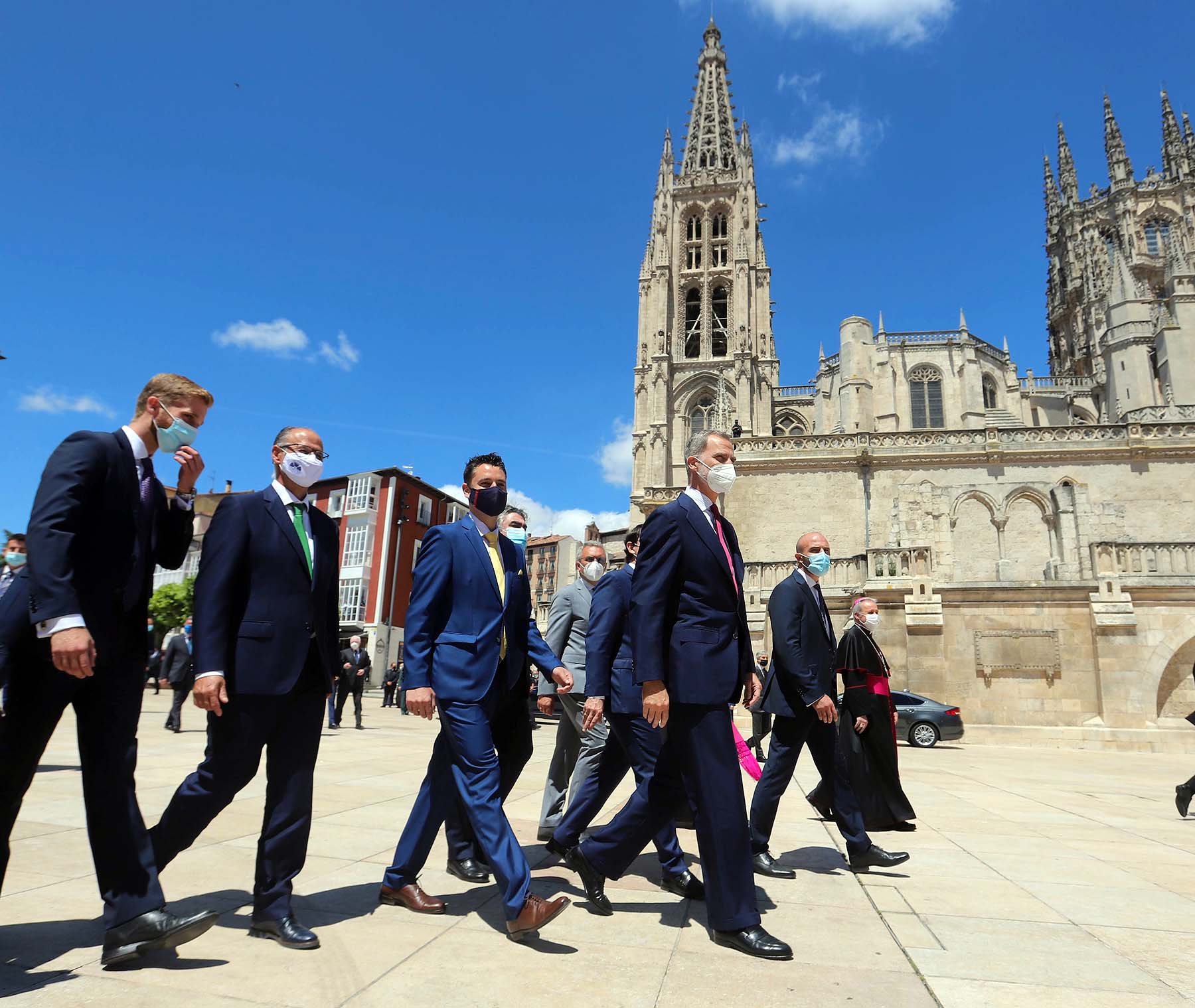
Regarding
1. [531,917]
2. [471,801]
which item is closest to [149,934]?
[471,801]

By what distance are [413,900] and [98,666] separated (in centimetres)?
162

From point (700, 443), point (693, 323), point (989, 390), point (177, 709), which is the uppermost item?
point (693, 323)

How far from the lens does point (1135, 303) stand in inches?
1876

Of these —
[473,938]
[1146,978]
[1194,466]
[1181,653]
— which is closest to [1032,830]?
[1146,978]

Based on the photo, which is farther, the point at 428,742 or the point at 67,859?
the point at 428,742

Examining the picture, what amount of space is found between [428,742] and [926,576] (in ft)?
36.6

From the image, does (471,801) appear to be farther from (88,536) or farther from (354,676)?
(354,676)

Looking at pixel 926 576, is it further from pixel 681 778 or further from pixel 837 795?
pixel 681 778

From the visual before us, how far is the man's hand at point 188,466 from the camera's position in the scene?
9.45ft

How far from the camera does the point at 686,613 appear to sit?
326 centimetres

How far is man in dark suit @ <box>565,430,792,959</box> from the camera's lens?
295 centimetres

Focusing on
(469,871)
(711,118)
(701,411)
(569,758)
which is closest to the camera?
(469,871)

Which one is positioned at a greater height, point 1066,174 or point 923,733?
point 1066,174

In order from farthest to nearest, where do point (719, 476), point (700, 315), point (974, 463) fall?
point (700, 315), point (974, 463), point (719, 476)
